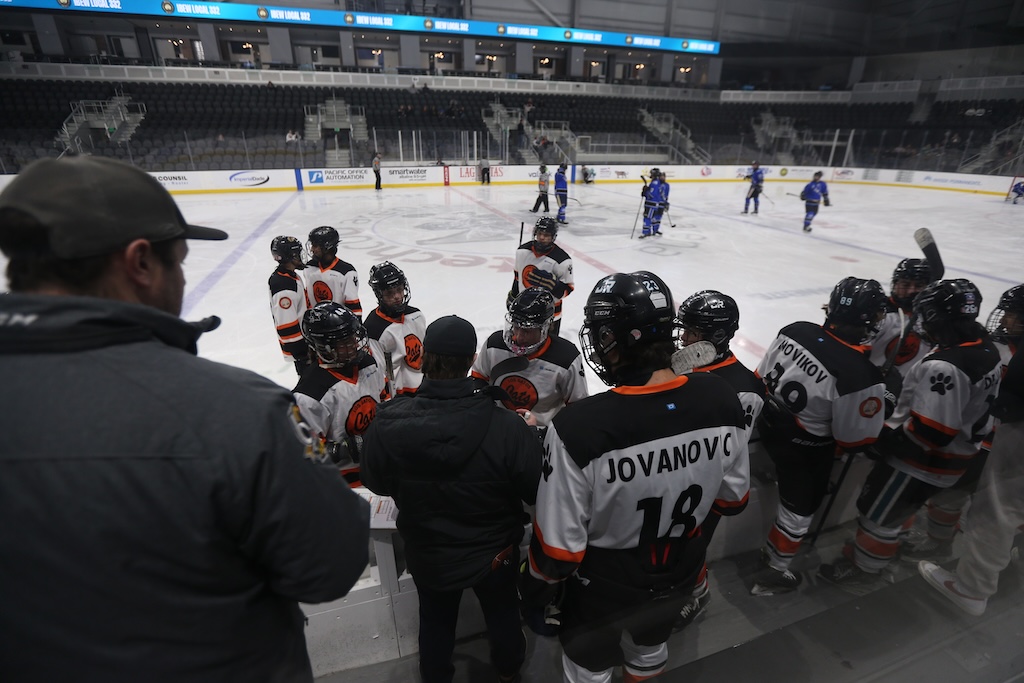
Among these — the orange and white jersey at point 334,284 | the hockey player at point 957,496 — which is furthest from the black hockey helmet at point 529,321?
the orange and white jersey at point 334,284

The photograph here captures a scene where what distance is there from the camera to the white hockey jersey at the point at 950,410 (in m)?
2.15

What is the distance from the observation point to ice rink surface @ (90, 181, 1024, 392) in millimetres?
6371

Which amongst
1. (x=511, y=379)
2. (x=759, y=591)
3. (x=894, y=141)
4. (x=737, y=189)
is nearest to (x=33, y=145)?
(x=511, y=379)

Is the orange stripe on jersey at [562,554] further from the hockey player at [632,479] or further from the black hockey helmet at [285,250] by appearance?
the black hockey helmet at [285,250]

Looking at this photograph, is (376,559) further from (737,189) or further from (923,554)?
(737,189)

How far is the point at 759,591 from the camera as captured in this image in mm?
2277

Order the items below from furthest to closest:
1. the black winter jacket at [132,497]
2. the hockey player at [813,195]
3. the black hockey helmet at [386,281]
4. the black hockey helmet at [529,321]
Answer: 1. the hockey player at [813,195]
2. the black hockey helmet at [386,281]
3. the black hockey helmet at [529,321]
4. the black winter jacket at [132,497]

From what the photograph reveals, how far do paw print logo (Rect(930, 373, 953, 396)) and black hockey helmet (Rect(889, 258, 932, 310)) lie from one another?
209 cm

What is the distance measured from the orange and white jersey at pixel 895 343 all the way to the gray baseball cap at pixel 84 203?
442cm

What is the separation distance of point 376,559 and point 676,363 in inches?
59.8

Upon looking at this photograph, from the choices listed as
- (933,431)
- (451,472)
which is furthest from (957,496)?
(451,472)

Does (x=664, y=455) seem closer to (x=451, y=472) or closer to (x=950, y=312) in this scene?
(x=451, y=472)

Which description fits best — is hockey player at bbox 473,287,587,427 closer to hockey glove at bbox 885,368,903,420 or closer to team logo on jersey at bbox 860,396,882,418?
team logo on jersey at bbox 860,396,882,418

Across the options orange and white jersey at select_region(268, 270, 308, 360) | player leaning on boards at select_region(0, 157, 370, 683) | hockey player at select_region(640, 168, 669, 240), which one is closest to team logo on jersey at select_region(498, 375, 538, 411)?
player leaning on boards at select_region(0, 157, 370, 683)
